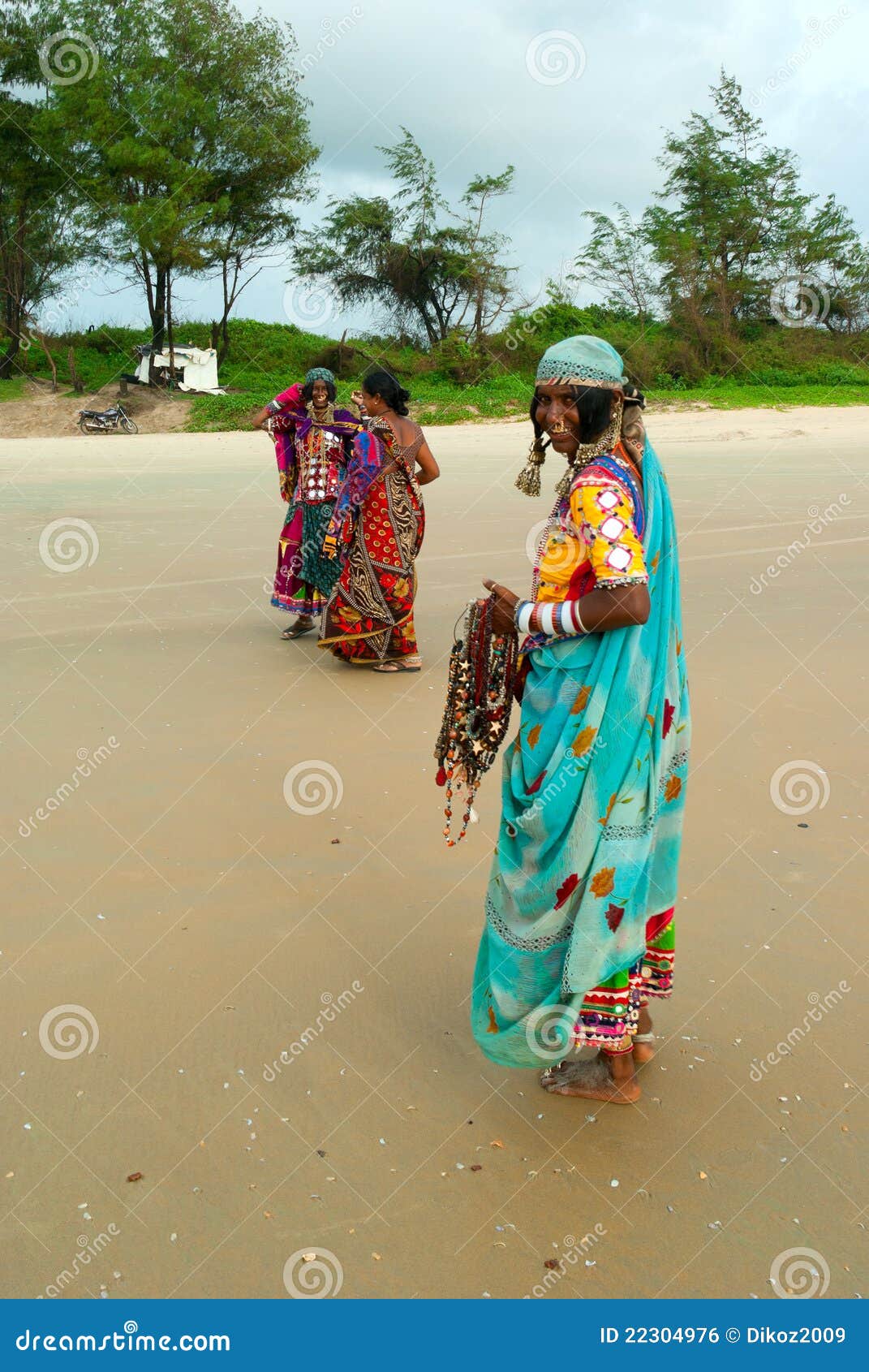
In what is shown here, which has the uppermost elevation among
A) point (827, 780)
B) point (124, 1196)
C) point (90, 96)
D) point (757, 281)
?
point (90, 96)

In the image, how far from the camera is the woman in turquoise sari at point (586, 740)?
2.85 meters

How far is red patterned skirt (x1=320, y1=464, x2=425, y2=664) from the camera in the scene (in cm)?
754

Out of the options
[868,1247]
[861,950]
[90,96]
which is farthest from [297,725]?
[90,96]

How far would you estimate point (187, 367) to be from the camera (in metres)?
28.7

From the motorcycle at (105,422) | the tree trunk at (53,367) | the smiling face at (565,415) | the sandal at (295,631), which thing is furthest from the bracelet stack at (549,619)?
the tree trunk at (53,367)

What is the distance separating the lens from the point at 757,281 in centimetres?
3222

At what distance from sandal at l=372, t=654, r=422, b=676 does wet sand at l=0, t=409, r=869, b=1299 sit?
123 millimetres

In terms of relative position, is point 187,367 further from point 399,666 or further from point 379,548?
point 399,666

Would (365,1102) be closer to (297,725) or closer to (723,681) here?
(297,725)

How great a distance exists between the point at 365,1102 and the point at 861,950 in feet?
5.93

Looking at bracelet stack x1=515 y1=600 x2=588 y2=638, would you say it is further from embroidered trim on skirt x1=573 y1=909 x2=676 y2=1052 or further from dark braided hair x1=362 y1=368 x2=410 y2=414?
dark braided hair x1=362 y1=368 x2=410 y2=414

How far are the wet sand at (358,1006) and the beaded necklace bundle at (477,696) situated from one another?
2.84ft

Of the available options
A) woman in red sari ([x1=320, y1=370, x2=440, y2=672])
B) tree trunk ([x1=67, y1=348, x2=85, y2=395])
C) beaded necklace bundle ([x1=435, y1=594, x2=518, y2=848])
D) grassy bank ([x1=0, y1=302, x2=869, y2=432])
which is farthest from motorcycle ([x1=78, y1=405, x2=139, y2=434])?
beaded necklace bundle ([x1=435, y1=594, x2=518, y2=848])

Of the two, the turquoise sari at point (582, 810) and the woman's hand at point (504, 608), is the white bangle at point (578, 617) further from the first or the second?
the woman's hand at point (504, 608)
